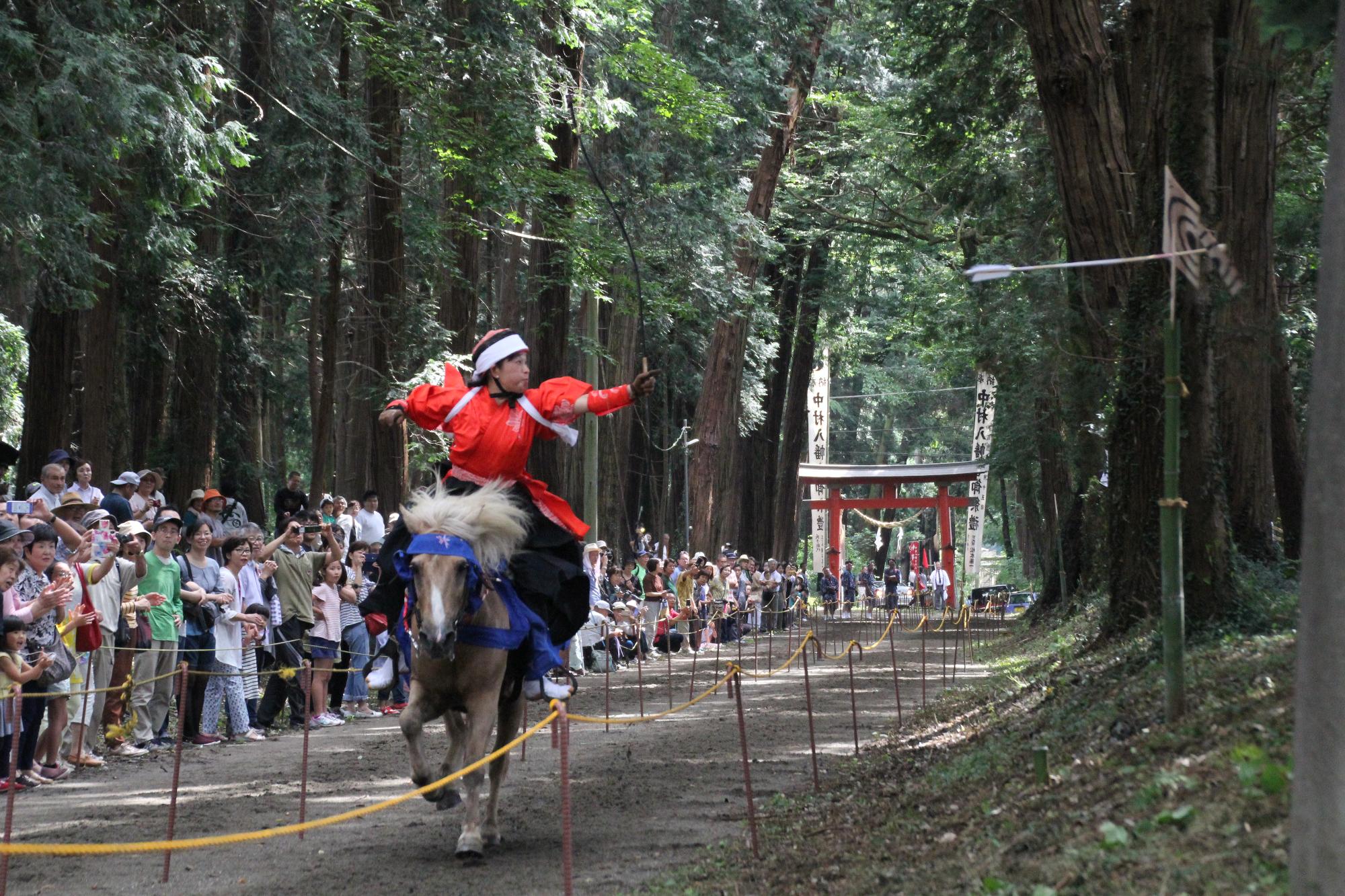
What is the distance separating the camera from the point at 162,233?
57.8 feet

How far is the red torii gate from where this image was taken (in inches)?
2044

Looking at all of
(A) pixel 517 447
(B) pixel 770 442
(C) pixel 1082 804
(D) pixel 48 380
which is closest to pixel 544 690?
(A) pixel 517 447

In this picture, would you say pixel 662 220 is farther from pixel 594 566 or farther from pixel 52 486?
pixel 52 486

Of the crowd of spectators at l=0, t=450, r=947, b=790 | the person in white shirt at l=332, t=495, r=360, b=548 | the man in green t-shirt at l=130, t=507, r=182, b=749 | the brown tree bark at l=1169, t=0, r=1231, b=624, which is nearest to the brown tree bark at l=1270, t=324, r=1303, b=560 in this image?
the brown tree bark at l=1169, t=0, r=1231, b=624

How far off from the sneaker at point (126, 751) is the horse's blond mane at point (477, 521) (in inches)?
226

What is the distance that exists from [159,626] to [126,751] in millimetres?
1161

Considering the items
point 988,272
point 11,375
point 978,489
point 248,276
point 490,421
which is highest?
point 248,276

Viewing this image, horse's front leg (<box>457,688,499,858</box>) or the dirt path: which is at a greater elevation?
horse's front leg (<box>457,688,499,858</box>)

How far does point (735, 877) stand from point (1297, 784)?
3.70 metres

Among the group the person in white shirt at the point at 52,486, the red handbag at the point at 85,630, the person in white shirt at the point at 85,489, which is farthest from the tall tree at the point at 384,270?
the red handbag at the point at 85,630

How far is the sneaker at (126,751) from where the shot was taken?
12.7m

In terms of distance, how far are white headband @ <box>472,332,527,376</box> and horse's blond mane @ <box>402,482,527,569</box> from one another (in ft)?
3.30

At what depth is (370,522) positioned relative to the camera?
1898 centimetres

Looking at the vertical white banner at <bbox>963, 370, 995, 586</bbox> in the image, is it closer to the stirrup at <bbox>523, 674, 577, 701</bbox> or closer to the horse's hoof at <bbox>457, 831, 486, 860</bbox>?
the stirrup at <bbox>523, 674, 577, 701</bbox>
